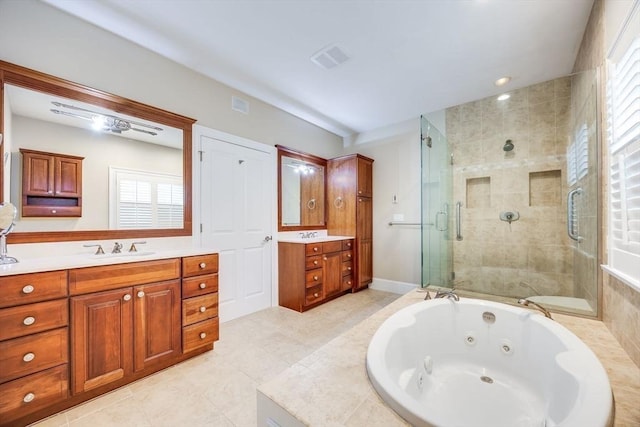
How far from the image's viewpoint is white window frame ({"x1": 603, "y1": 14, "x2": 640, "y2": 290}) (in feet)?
3.61

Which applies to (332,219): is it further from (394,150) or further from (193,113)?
(193,113)

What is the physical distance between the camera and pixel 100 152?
1928mm

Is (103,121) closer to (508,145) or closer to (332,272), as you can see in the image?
(332,272)

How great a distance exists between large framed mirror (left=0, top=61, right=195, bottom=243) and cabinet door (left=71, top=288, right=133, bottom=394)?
605mm

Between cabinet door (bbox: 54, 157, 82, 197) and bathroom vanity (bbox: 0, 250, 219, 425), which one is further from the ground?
cabinet door (bbox: 54, 157, 82, 197)

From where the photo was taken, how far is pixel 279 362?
1.93m

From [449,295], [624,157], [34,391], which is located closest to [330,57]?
[624,157]

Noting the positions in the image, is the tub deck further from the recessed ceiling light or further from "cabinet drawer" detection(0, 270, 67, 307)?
the recessed ceiling light

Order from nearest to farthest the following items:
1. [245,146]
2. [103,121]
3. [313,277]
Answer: [103,121]
[245,146]
[313,277]

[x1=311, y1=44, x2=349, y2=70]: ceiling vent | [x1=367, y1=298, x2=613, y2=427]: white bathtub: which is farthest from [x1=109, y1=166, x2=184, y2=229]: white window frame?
[x1=367, y1=298, x2=613, y2=427]: white bathtub

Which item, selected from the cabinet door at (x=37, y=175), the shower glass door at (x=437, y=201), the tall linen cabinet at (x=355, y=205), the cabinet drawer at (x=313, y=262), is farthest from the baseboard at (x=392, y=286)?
the cabinet door at (x=37, y=175)

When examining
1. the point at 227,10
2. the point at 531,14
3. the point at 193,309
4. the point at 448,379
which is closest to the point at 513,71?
the point at 531,14

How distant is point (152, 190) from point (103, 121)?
0.61m

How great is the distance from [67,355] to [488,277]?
3537 mm
